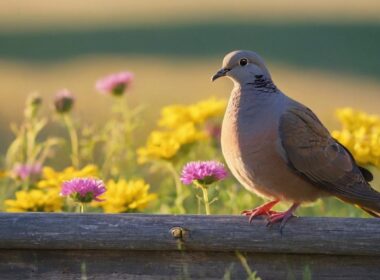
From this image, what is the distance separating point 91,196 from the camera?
382 centimetres

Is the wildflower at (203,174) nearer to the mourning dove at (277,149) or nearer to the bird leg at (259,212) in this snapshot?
the mourning dove at (277,149)

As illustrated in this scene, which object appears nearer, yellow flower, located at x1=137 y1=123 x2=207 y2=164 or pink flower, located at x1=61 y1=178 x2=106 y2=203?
pink flower, located at x1=61 y1=178 x2=106 y2=203

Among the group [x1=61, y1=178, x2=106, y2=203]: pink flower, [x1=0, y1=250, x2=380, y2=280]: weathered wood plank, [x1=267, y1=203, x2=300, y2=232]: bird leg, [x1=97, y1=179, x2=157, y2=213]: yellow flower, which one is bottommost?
[x1=0, y1=250, x2=380, y2=280]: weathered wood plank

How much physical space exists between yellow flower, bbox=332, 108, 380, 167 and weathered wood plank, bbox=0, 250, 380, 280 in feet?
3.60

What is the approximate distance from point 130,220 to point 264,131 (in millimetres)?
635

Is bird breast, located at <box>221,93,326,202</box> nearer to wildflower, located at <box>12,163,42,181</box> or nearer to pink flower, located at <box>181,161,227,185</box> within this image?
pink flower, located at <box>181,161,227,185</box>

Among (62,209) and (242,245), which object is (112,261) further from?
(62,209)

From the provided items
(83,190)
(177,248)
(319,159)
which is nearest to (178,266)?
(177,248)

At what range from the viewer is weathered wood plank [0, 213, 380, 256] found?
3.49 meters

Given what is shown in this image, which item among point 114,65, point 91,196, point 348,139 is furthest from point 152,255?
point 114,65

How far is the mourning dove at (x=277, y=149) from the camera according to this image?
384 centimetres

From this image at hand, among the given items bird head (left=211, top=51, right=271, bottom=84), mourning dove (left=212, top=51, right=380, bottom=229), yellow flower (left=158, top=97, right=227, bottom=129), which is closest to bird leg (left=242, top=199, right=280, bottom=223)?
mourning dove (left=212, top=51, right=380, bottom=229)

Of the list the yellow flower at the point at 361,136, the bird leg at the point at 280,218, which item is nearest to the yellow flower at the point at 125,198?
the bird leg at the point at 280,218

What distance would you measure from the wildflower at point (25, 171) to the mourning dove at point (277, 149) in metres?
1.16
